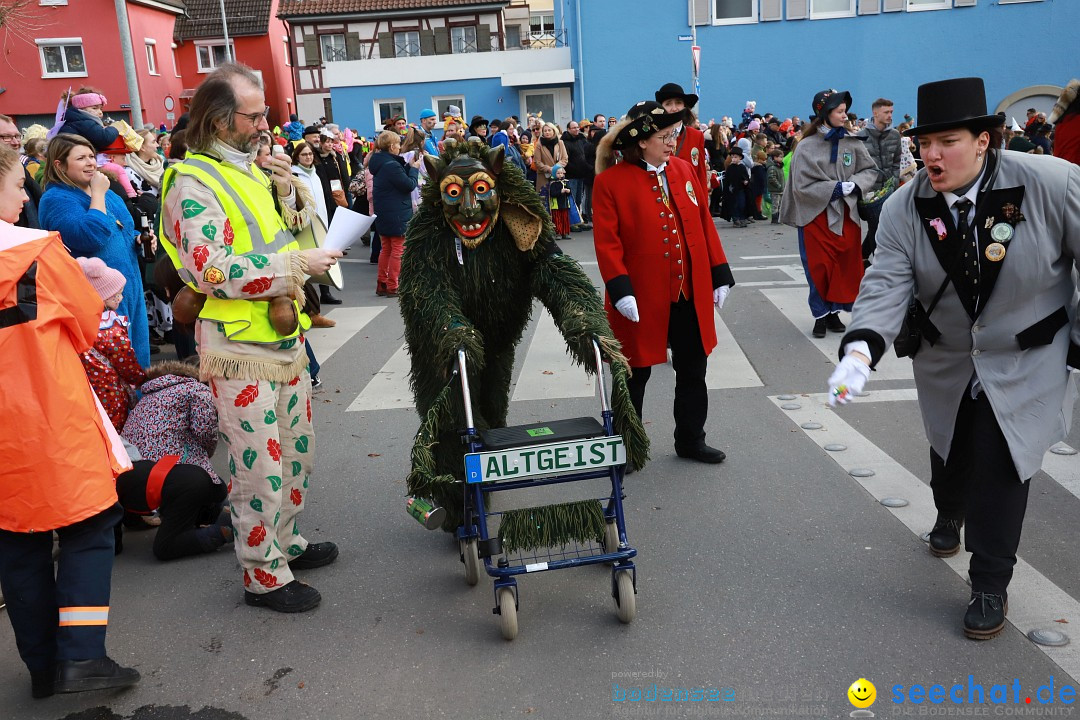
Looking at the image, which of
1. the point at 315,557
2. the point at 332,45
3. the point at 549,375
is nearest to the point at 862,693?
the point at 315,557

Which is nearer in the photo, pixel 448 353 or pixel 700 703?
pixel 700 703

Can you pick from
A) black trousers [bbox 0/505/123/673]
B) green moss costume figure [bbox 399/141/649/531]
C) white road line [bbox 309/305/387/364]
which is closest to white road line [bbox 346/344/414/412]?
white road line [bbox 309/305/387/364]

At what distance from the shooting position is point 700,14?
28.3m

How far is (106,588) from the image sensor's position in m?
3.27

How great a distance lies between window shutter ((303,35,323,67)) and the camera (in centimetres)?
4384

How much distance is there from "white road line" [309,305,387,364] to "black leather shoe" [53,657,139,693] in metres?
5.16

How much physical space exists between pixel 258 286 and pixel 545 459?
49.9 inches

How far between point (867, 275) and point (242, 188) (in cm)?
244

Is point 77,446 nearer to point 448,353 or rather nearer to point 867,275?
point 448,353

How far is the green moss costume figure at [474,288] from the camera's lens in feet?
12.4

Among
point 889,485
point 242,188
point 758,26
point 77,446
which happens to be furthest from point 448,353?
point 758,26

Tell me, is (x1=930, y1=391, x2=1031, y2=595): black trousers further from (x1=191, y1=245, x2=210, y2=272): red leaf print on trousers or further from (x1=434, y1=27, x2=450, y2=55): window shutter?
(x1=434, y1=27, x2=450, y2=55): window shutter

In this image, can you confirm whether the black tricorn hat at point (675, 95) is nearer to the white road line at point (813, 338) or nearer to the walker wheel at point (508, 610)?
the white road line at point (813, 338)

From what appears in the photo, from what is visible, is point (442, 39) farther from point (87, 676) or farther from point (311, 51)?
point (87, 676)
